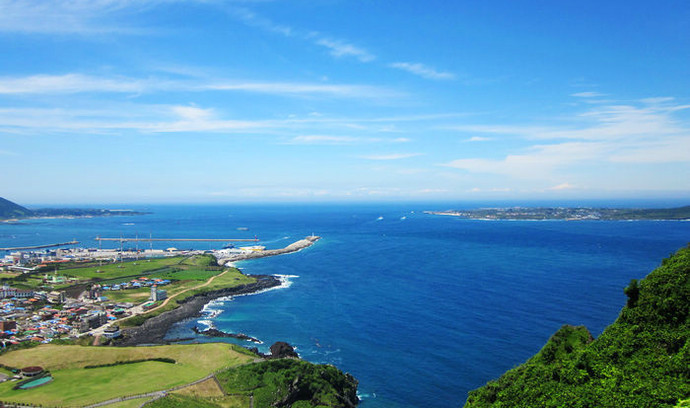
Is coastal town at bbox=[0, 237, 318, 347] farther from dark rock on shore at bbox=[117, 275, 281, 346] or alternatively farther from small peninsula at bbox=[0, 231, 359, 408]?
dark rock on shore at bbox=[117, 275, 281, 346]

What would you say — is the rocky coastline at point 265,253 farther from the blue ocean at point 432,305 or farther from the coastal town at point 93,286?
the blue ocean at point 432,305

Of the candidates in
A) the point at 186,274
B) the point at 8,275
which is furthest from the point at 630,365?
the point at 8,275

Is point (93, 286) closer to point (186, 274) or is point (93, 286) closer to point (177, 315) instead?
point (186, 274)

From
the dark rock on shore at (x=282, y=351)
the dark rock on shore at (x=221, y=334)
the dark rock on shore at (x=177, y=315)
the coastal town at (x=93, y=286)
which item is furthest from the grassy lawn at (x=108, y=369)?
the coastal town at (x=93, y=286)

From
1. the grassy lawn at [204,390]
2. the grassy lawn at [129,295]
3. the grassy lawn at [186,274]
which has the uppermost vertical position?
the grassy lawn at [186,274]

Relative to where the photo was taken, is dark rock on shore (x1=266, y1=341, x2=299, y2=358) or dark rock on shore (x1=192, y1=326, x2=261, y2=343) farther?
dark rock on shore (x1=192, y1=326, x2=261, y2=343)

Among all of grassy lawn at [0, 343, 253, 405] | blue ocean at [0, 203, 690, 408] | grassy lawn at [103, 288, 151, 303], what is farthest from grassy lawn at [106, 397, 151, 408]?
grassy lawn at [103, 288, 151, 303]
